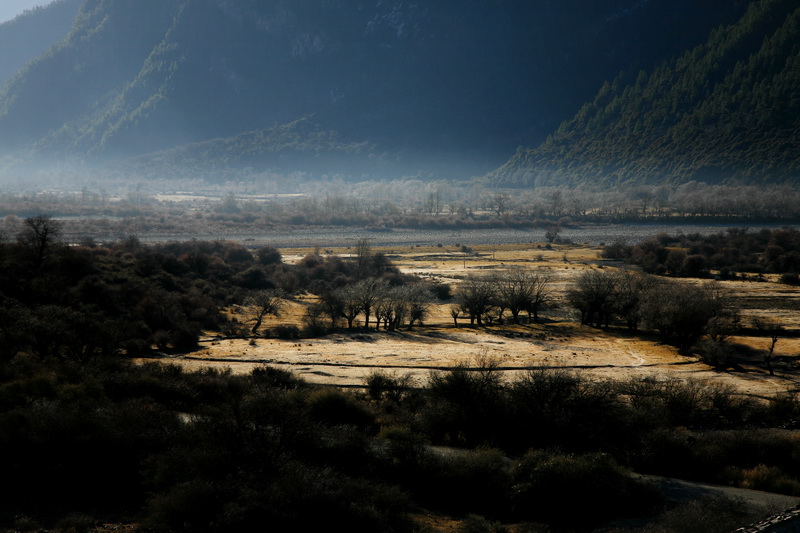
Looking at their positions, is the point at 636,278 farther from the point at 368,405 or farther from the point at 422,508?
the point at 422,508

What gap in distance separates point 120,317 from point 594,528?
1412 inches

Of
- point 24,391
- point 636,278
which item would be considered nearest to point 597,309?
point 636,278

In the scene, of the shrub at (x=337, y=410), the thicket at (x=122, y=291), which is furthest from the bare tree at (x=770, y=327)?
the thicket at (x=122, y=291)

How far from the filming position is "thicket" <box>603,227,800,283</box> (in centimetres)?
8369

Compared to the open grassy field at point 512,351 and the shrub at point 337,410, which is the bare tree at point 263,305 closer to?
the open grassy field at point 512,351

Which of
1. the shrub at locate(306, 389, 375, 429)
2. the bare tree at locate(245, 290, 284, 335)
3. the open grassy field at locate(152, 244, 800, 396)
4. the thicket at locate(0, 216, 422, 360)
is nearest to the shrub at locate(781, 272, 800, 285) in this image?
the open grassy field at locate(152, 244, 800, 396)

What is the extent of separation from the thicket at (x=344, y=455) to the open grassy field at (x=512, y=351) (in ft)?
25.3

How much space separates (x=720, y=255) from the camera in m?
90.8

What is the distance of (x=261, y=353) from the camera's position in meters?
41.4

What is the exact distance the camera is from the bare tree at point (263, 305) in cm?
5355

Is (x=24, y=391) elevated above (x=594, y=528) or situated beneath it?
elevated above

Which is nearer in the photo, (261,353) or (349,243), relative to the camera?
(261,353)

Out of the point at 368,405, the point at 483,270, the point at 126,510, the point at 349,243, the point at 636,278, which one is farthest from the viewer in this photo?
the point at 349,243

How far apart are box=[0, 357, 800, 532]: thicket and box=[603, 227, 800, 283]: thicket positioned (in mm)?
63125
